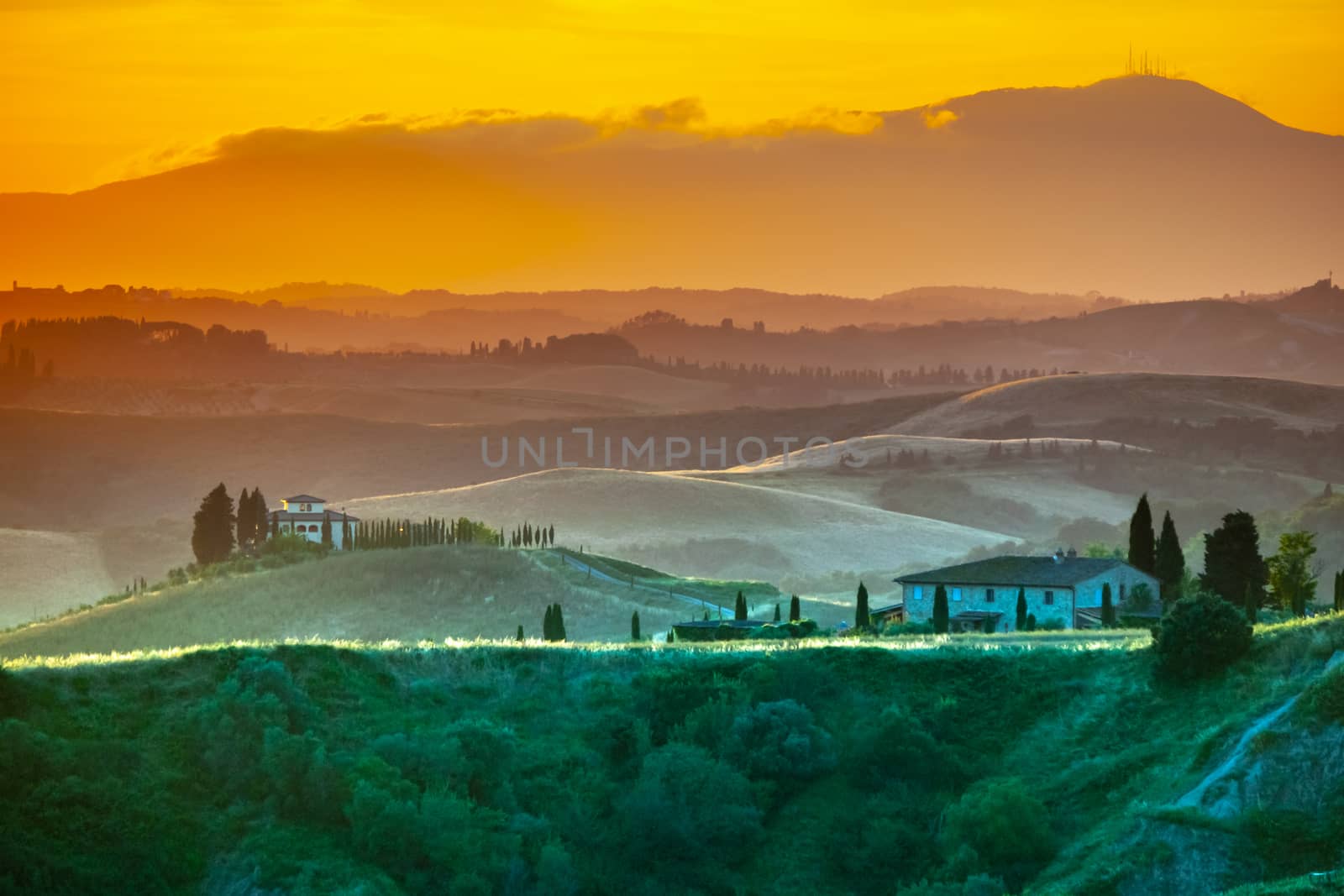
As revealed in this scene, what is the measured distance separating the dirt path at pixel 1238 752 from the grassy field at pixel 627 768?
1.50ft

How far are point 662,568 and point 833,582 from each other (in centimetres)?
1841

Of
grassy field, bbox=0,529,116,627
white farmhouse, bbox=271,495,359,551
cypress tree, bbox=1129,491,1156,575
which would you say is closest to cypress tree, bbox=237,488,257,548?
white farmhouse, bbox=271,495,359,551

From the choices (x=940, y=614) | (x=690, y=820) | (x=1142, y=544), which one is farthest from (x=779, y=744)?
(x=1142, y=544)

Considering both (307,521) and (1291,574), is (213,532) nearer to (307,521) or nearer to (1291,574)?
(307,521)

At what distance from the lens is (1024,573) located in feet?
272

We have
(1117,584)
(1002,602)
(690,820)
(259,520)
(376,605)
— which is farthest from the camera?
(259,520)

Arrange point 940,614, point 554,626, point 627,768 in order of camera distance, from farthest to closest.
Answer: point 554,626, point 940,614, point 627,768

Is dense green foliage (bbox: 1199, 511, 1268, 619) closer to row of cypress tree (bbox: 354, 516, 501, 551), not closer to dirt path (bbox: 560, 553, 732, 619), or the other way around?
dirt path (bbox: 560, 553, 732, 619)

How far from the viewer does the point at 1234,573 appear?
8144 cm

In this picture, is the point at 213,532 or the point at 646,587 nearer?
the point at 646,587

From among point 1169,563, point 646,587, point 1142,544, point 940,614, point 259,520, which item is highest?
point 259,520

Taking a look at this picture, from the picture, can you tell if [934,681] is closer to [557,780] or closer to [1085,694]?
[1085,694]

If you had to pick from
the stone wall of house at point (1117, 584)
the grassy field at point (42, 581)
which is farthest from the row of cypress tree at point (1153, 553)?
the grassy field at point (42, 581)

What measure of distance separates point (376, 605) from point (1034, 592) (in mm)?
40379
